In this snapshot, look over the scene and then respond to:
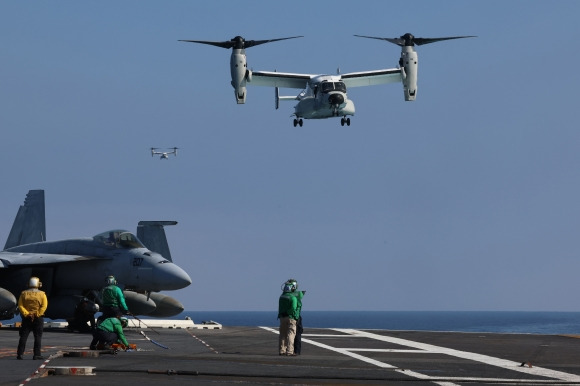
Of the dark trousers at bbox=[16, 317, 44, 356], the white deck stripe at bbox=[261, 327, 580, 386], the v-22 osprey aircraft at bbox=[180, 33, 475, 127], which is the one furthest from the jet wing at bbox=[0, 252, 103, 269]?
the v-22 osprey aircraft at bbox=[180, 33, 475, 127]

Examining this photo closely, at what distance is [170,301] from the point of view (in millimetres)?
39781

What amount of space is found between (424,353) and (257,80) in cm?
5437

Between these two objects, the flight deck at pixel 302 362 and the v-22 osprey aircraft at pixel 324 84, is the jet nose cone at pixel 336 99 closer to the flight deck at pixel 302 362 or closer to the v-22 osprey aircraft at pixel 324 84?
the v-22 osprey aircraft at pixel 324 84

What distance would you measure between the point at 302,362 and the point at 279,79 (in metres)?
57.8

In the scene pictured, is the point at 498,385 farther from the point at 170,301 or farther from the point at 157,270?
the point at 170,301

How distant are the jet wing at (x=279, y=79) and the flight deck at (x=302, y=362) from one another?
45.6m

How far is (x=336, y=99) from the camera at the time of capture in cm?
6144

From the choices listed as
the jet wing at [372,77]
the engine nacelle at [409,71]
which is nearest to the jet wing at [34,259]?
the engine nacelle at [409,71]

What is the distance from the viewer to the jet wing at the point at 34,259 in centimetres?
3641

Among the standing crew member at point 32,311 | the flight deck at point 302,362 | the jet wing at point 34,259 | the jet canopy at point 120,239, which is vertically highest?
the jet canopy at point 120,239

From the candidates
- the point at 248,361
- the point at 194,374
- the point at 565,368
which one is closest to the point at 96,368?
the point at 194,374

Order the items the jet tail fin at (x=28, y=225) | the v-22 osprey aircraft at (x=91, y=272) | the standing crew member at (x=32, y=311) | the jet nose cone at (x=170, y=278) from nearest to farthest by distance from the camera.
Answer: the standing crew member at (x=32, y=311) < the jet nose cone at (x=170, y=278) < the v-22 osprey aircraft at (x=91, y=272) < the jet tail fin at (x=28, y=225)

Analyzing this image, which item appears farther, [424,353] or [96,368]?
[424,353]

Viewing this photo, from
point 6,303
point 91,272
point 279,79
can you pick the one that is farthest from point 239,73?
point 6,303
